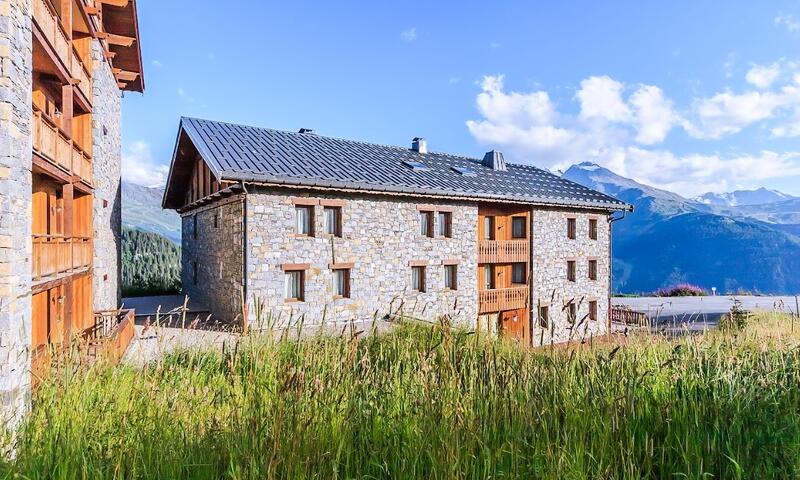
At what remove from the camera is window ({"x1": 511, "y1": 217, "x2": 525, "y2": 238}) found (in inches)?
726

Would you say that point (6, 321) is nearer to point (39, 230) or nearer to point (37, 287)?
point (37, 287)

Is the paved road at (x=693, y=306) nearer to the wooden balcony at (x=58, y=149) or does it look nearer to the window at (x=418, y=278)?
the window at (x=418, y=278)

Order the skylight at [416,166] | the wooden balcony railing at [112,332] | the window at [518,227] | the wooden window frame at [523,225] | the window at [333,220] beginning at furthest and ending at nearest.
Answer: the window at [518,227]
the wooden window frame at [523,225]
the skylight at [416,166]
the window at [333,220]
the wooden balcony railing at [112,332]

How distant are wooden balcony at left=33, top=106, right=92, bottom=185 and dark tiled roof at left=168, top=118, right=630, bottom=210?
2.75m

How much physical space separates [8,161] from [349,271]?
9054 mm

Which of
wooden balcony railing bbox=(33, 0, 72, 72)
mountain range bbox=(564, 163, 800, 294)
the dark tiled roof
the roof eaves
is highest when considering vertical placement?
wooden balcony railing bbox=(33, 0, 72, 72)

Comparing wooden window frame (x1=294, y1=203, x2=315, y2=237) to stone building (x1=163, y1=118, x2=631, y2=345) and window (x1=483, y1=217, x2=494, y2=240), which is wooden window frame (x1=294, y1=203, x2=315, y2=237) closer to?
stone building (x1=163, y1=118, x2=631, y2=345)

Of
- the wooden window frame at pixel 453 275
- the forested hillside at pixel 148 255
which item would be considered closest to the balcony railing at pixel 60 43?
the wooden window frame at pixel 453 275

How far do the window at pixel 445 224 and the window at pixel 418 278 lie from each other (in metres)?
1.54

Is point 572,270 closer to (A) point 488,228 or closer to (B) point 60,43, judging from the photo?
(A) point 488,228

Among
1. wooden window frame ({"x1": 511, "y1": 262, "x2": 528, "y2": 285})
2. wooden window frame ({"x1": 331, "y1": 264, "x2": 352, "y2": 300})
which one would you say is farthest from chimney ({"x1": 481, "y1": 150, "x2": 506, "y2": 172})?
wooden window frame ({"x1": 331, "y1": 264, "x2": 352, "y2": 300})

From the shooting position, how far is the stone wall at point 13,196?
5043 millimetres

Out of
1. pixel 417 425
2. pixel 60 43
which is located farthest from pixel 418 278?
pixel 417 425

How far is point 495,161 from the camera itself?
21234mm
